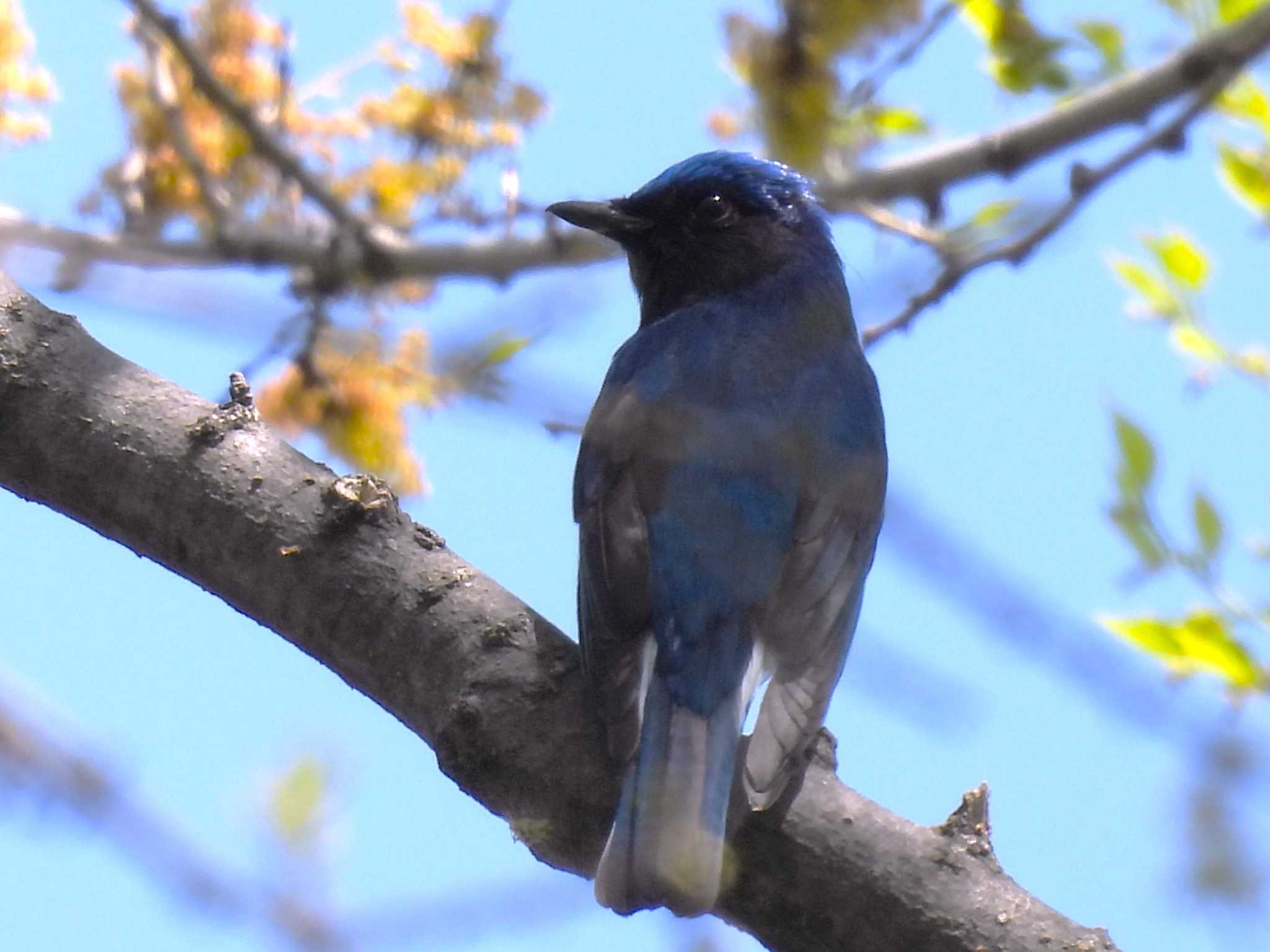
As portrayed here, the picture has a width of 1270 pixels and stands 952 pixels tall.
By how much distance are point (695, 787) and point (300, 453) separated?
3.08 ft

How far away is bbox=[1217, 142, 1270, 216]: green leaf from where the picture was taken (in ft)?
14.5

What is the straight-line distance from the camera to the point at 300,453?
9.95ft

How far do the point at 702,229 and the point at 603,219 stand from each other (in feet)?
→ 1.02

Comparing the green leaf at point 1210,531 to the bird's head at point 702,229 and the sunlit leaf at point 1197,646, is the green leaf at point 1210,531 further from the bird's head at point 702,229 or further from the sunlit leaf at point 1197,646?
the bird's head at point 702,229

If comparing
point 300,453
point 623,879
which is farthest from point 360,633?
point 623,879

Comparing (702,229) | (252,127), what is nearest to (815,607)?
(702,229)

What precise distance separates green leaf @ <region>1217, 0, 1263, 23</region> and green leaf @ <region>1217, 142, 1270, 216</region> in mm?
356

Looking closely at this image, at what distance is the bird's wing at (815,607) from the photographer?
130 inches

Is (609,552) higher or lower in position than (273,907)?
higher

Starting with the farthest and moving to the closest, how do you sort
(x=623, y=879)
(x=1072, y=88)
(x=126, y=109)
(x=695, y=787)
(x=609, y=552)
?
(x=126, y=109) → (x=1072, y=88) → (x=609, y=552) → (x=695, y=787) → (x=623, y=879)

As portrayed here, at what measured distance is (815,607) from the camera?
3736 mm

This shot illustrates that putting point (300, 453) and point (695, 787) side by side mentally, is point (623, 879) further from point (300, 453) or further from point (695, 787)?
point (300, 453)

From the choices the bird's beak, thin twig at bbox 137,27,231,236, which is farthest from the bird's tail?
the bird's beak

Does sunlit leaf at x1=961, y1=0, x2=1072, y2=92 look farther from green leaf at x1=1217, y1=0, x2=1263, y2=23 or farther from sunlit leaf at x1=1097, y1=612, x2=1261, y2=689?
sunlit leaf at x1=1097, y1=612, x2=1261, y2=689
